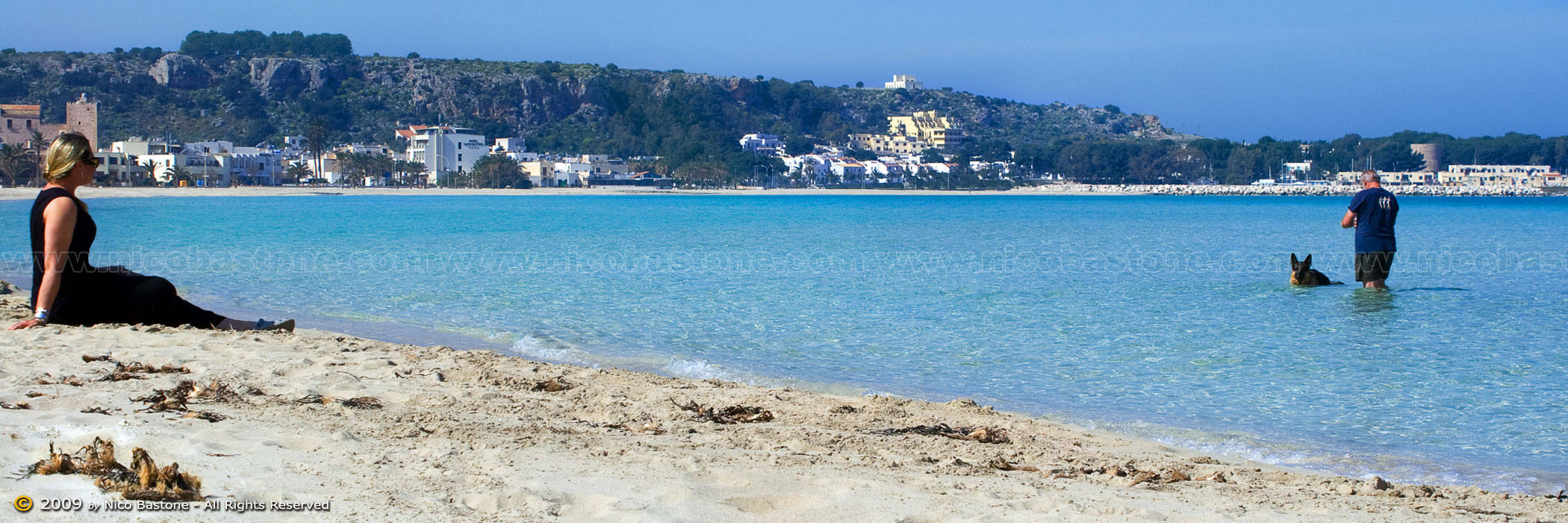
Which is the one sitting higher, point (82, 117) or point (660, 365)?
point (82, 117)

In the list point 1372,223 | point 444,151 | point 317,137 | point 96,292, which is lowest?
point 96,292

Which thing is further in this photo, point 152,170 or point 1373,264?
point 152,170

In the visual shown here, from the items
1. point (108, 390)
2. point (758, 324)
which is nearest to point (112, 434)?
point (108, 390)

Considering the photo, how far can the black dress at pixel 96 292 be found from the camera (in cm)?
637

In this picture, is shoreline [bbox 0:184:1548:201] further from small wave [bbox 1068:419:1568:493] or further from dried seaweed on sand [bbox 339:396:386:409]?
small wave [bbox 1068:419:1568:493]

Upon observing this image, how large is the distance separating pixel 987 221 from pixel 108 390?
5197cm

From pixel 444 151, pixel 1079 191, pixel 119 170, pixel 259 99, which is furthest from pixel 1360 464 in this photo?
pixel 259 99

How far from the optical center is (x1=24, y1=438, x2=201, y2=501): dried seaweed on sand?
131 inches

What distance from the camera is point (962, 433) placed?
219 inches

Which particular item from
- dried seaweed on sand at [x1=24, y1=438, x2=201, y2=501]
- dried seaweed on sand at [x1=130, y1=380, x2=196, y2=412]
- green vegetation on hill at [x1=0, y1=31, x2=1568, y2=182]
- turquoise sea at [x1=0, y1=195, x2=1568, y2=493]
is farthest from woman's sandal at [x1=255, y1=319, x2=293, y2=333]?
green vegetation on hill at [x1=0, y1=31, x2=1568, y2=182]

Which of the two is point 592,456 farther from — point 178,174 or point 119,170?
point 119,170

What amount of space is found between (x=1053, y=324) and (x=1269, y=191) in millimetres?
182364

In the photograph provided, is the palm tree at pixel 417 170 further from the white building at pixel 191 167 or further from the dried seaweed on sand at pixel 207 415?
the dried seaweed on sand at pixel 207 415

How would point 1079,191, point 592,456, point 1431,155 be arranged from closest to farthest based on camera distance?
point 592,456 < point 1079,191 < point 1431,155
